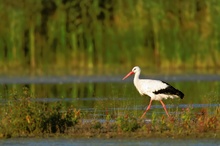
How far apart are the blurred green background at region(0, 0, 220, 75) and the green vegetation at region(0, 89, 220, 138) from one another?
49.5 feet

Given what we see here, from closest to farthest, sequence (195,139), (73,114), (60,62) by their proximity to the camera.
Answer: (195,139) < (73,114) < (60,62)

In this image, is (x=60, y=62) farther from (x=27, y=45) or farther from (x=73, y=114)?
(x=73, y=114)

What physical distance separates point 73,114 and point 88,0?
16840mm

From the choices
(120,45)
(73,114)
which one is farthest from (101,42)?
(73,114)

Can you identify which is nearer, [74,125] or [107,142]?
[107,142]

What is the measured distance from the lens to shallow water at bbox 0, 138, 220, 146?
1373 centimetres

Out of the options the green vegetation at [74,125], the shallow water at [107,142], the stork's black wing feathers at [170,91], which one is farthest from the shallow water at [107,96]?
the green vegetation at [74,125]

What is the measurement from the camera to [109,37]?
102ft

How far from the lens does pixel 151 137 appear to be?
47.5ft

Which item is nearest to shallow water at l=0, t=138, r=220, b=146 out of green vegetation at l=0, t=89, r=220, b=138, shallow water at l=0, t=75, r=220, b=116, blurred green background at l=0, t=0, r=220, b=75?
green vegetation at l=0, t=89, r=220, b=138

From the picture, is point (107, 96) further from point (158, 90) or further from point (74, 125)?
point (74, 125)

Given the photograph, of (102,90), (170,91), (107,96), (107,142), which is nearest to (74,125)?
(107,142)

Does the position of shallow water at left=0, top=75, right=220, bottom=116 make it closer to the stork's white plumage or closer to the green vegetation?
the stork's white plumage

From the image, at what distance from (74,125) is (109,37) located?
16.0 meters
